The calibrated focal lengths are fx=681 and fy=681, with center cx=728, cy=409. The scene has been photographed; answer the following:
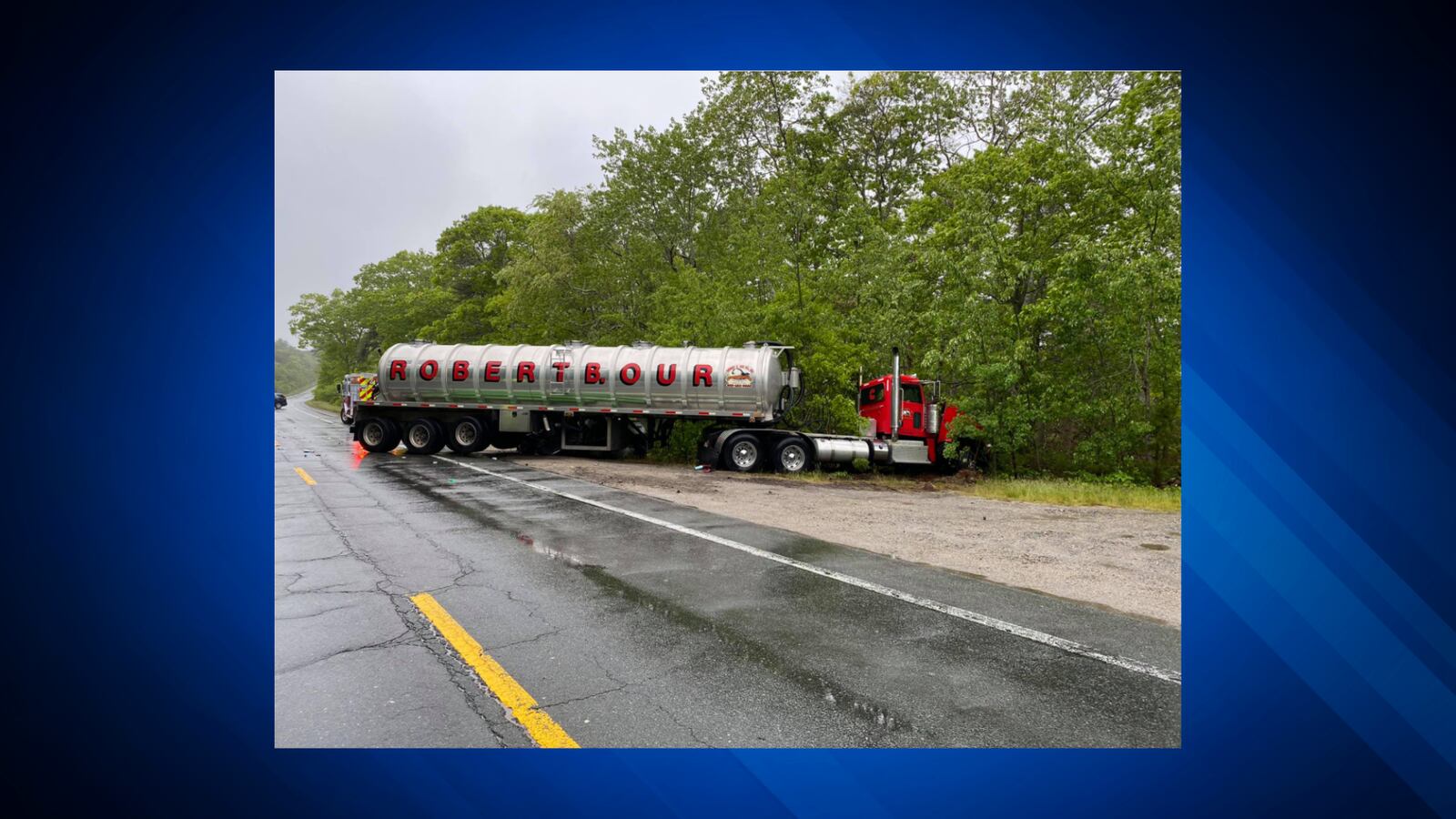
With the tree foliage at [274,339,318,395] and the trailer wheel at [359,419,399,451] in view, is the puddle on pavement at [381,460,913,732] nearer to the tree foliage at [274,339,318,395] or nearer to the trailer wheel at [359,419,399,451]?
the tree foliage at [274,339,318,395]

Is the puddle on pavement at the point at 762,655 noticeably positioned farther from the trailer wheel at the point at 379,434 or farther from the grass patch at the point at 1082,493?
the trailer wheel at the point at 379,434

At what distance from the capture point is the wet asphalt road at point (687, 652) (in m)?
2.62

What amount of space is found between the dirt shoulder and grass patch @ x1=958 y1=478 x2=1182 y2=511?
1.78 feet

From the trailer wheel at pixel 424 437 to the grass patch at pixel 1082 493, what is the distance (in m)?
11.9

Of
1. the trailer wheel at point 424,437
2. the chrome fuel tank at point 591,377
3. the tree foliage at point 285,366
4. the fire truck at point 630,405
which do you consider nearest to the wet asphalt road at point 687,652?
the tree foliage at point 285,366

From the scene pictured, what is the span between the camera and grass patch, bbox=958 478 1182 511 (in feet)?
32.2

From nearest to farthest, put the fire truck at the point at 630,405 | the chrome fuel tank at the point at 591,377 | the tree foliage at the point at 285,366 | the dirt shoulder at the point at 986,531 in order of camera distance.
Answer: the tree foliage at the point at 285,366 < the dirt shoulder at the point at 986,531 < the fire truck at the point at 630,405 < the chrome fuel tank at the point at 591,377

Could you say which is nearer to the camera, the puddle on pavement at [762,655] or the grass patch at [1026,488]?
the puddle on pavement at [762,655]
